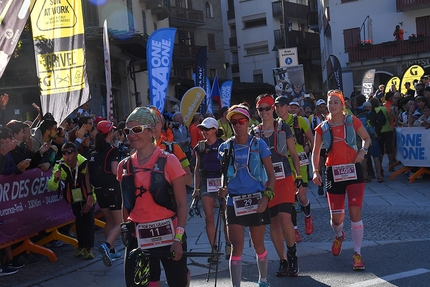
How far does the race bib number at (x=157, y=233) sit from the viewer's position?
4832 millimetres

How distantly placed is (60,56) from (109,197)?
244 centimetres

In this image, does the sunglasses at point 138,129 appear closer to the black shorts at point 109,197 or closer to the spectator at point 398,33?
the black shorts at point 109,197

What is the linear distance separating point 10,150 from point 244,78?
173ft

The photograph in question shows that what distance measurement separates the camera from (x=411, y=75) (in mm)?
19922

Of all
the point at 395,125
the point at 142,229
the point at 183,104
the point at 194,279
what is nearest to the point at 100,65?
the point at 183,104

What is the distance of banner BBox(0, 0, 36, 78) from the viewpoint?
24.1 ft

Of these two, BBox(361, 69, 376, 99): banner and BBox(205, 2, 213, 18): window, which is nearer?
BBox(361, 69, 376, 99): banner

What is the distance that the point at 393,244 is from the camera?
8039mm

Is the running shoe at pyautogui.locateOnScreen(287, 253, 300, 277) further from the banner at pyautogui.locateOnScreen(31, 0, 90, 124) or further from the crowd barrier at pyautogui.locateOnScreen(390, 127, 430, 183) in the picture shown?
the crowd barrier at pyautogui.locateOnScreen(390, 127, 430, 183)

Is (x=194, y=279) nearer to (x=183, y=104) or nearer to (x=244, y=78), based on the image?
(x=183, y=104)

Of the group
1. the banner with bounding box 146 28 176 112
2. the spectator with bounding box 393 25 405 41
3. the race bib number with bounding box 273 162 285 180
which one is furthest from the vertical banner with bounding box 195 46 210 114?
the spectator with bounding box 393 25 405 41

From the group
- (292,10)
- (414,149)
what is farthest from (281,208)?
(292,10)

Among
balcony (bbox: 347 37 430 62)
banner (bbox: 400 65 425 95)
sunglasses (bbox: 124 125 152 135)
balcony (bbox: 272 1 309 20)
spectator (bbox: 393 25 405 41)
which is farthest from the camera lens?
balcony (bbox: 272 1 309 20)

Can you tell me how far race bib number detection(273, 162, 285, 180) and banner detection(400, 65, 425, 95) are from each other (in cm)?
1394
